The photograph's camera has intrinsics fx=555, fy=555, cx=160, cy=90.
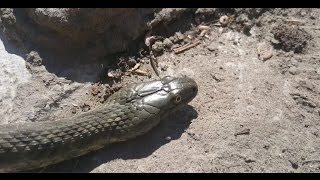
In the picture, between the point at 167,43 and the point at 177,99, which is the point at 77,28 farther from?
the point at 177,99

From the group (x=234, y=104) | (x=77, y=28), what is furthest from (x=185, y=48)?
(x=77, y=28)

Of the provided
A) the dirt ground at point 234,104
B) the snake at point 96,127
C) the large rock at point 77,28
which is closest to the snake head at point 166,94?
the snake at point 96,127

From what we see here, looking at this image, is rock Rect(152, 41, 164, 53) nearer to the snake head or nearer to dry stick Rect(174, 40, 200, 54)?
dry stick Rect(174, 40, 200, 54)

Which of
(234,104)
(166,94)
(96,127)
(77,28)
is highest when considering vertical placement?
(77,28)

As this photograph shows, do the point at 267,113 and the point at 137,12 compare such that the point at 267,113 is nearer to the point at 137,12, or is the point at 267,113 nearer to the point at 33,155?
the point at 137,12

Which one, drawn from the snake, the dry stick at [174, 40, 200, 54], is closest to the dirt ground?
the dry stick at [174, 40, 200, 54]

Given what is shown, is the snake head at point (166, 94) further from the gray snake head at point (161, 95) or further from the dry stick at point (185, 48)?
the dry stick at point (185, 48)

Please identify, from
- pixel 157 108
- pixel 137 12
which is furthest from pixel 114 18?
pixel 157 108
